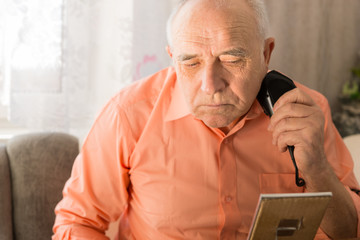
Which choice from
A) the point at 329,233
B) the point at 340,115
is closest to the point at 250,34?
the point at 329,233

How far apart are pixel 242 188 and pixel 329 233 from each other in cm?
29

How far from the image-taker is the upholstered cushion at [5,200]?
4.86 ft

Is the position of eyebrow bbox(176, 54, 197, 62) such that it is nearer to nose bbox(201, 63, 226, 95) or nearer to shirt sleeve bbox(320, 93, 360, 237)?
nose bbox(201, 63, 226, 95)

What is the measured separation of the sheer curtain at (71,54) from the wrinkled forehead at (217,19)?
0.75 metres

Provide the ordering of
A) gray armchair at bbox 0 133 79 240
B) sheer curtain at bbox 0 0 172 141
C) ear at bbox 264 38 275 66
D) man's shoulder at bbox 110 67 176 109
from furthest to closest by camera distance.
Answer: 1. sheer curtain at bbox 0 0 172 141
2. gray armchair at bbox 0 133 79 240
3. man's shoulder at bbox 110 67 176 109
4. ear at bbox 264 38 275 66

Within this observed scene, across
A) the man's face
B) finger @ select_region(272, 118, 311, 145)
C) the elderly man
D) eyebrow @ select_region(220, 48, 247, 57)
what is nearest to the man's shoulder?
the elderly man

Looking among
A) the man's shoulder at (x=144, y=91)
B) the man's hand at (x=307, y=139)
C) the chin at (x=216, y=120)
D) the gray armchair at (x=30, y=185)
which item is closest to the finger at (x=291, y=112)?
the man's hand at (x=307, y=139)

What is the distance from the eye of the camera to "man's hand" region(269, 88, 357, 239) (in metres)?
1.19

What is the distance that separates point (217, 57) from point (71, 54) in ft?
2.82

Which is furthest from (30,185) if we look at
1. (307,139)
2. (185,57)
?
(307,139)

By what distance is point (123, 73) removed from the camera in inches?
75.7

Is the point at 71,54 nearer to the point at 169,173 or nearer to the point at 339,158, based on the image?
the point at 169,173

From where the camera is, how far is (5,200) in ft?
4.91

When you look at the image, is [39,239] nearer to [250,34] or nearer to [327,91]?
[250,34]
